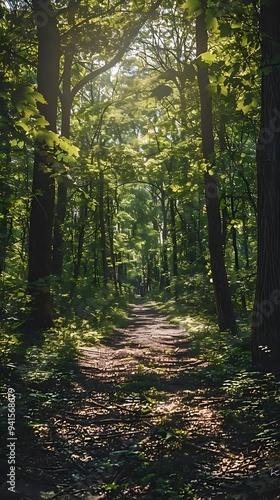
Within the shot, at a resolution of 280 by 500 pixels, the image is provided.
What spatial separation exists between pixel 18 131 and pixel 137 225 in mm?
37871

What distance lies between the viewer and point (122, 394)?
258 inches

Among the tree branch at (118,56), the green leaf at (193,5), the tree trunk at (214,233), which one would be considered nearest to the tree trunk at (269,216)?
the green leaf at (193,5)

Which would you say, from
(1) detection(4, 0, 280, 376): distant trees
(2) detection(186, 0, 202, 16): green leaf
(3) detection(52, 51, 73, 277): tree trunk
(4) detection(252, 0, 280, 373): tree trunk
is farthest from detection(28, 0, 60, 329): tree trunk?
(2) detection(186, 0, 202, 16): green leaf

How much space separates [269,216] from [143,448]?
13.4 ft

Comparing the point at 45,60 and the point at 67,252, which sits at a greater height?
the point at 45,60

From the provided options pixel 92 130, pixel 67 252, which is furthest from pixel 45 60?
pixel 67 252

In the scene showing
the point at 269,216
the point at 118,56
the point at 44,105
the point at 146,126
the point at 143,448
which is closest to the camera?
the point at 143,448

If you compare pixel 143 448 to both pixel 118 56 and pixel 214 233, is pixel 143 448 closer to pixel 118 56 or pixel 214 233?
pixel 214 233

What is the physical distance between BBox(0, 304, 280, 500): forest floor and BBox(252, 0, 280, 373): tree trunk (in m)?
1.06

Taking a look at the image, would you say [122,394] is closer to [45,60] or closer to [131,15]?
[45,60]

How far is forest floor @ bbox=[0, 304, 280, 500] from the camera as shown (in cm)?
364

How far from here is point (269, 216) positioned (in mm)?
6980

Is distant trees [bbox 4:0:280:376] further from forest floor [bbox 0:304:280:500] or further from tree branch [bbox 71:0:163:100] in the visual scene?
forest floor [bbox 0:304:280:500]

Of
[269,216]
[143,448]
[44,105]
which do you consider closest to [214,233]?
[269,216]
